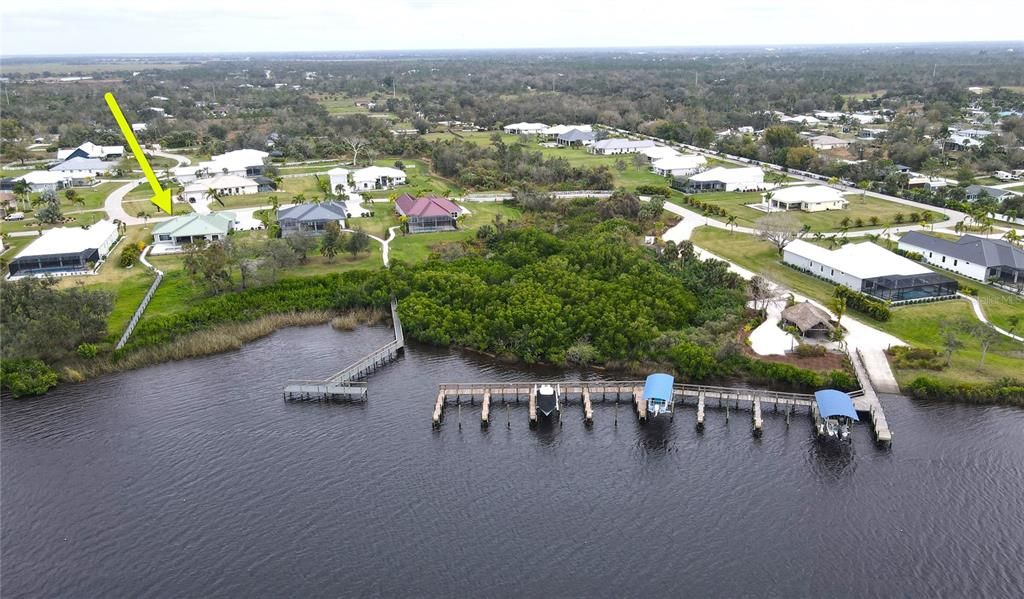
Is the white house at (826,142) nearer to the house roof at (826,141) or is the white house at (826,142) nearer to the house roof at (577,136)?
the house roof at (826,141)

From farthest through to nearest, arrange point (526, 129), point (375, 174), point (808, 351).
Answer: point (526, 129) → point (375, 174) → point (808, 351)

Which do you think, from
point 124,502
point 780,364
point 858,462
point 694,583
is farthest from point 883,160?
point 124,502

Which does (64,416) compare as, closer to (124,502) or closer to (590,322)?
(124,502)

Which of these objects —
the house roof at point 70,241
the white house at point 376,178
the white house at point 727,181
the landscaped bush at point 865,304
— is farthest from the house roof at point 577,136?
the landscaped bush at point 865,304

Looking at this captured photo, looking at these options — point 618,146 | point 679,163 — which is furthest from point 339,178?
point 618,146

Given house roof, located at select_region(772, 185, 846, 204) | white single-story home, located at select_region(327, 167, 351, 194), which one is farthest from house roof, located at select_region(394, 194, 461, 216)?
house roof, located at select_region(772, 185, 846, 204)

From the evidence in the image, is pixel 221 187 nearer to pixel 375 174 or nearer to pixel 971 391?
pixel 375 174
